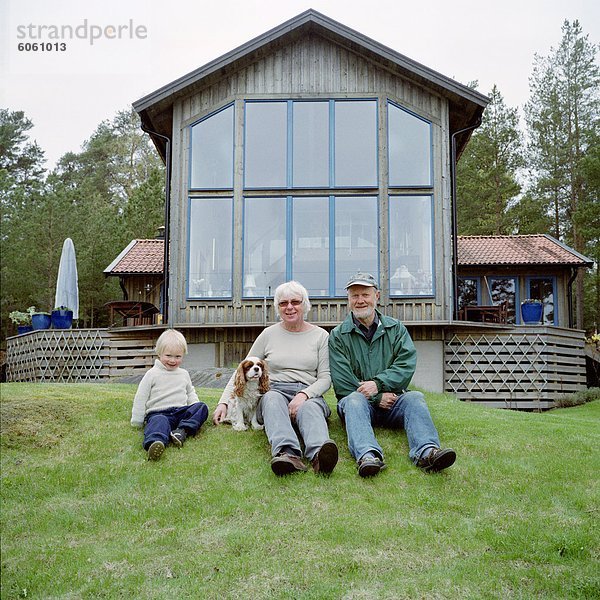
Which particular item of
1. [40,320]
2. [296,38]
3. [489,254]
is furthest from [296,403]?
[489,254]

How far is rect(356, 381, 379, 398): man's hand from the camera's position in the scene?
6238 mm

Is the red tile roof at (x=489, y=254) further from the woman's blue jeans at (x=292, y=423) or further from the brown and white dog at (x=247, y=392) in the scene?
the woman's blue jeans at (x=292, y=423)

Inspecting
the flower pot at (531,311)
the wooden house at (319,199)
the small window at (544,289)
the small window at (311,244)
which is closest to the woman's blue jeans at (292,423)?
the wooden house at (319,199)

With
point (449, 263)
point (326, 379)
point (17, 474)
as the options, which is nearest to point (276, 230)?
point (449, 263)

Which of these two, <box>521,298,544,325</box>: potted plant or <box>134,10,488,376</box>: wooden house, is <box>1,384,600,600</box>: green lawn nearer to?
<box>134,10,488,376</box>: wooden house

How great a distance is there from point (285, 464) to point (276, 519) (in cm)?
61

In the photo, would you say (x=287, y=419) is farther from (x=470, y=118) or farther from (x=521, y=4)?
(x=470, y=118)

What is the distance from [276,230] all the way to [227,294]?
1583 mm

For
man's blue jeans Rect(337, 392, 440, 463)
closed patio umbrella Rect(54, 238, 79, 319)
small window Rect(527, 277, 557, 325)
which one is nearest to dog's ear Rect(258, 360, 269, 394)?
man's blue jeans Rect(337, 392, 440, 463)

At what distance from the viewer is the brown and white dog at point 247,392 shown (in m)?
6.32

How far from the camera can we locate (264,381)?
6391mm

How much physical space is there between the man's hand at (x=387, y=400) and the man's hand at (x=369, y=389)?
90 millimetres

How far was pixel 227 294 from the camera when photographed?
14.1 meters

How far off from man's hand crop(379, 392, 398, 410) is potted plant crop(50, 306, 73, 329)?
10.2 metres
